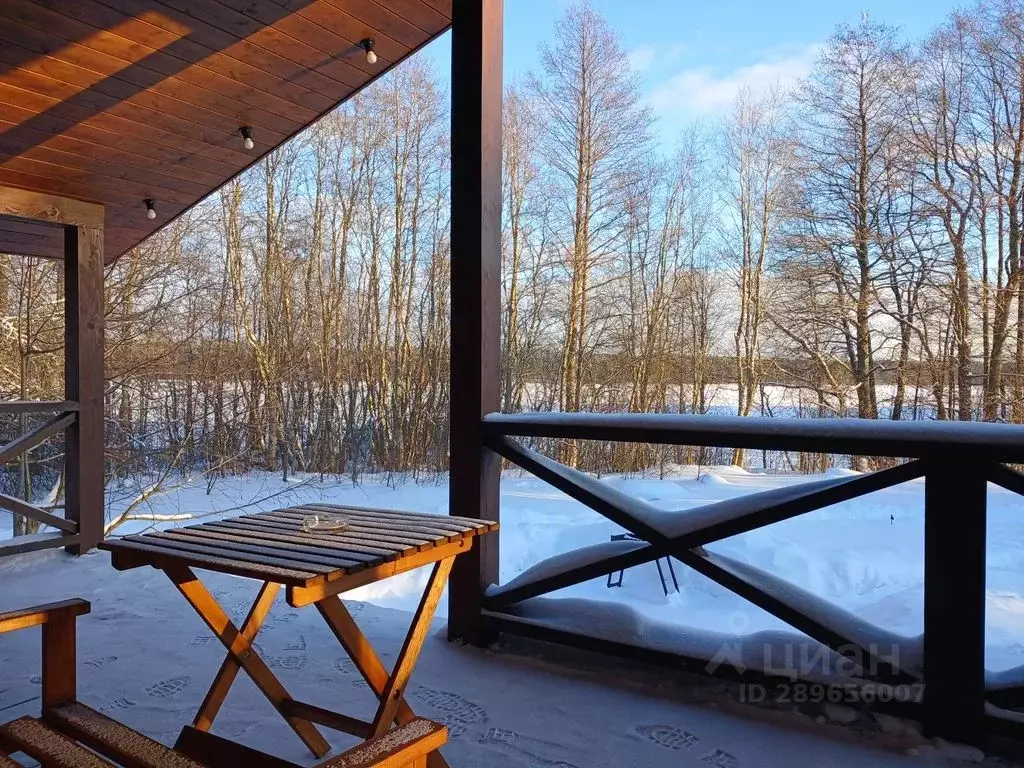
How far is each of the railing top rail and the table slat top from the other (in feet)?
2.20

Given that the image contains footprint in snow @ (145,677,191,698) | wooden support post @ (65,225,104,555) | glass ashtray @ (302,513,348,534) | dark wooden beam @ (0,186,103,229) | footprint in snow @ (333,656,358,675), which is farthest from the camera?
wooden support post @ (65,225,104,555)

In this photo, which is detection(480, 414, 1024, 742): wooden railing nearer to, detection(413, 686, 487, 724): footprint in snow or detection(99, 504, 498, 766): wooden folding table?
detection(413, 686, 487, 724): footprint in snow

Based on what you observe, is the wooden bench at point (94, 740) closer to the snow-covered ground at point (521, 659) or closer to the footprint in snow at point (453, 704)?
the snow-covered ground at point (521, 659)

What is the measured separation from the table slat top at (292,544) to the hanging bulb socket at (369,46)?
2.30 meters

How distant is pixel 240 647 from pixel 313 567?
1.82 feet

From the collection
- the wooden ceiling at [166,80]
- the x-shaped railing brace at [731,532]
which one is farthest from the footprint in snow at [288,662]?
the wooden ceiling at [166,80]

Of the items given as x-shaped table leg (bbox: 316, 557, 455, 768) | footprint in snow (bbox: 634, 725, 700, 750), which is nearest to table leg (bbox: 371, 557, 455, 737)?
x-shaped table leg (bbox: 316, 557, 455, 768)

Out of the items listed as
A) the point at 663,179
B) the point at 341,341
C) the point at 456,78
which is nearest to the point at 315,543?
the point at 456,78

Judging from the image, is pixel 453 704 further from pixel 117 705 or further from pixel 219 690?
pixel 117 705

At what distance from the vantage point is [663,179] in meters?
10.5

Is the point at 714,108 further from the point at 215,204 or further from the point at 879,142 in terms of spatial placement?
the point at 215,204

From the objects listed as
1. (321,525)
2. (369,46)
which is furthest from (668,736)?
(369,46)

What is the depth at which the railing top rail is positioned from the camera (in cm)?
184

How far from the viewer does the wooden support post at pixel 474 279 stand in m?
2.63
